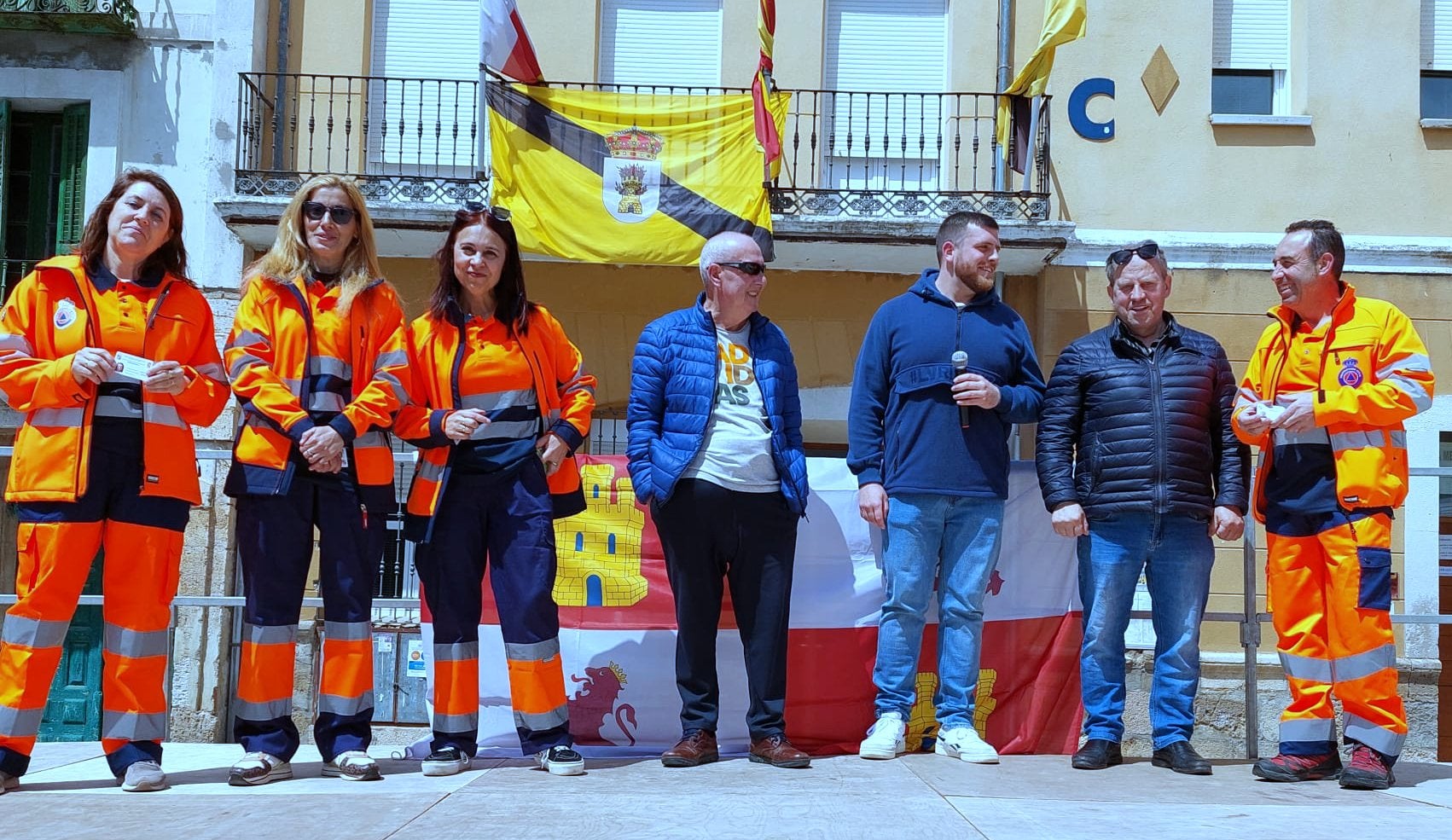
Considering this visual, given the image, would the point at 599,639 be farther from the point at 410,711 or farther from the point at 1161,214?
the point at 1161,214

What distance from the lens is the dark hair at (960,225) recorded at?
5070mm

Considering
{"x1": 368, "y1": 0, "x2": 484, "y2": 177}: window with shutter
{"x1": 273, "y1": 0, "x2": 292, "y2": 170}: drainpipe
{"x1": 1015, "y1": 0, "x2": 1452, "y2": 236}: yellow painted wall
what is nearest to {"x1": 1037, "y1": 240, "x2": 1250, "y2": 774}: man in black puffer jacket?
{"x1": 1015, "y1": 0, "x2": 1452, "y2": 236}: yellow painted wall

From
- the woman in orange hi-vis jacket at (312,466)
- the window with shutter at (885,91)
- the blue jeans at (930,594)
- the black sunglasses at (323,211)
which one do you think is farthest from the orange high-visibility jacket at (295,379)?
the window with shutter at (885,91)

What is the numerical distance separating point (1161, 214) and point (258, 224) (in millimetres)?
7553

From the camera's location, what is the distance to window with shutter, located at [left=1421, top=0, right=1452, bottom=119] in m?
11.7

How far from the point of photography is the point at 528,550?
14.9 feet

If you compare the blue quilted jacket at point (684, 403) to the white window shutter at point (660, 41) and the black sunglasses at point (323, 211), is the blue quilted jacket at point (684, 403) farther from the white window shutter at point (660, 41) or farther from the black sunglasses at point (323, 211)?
the white window shutter at point (660, 41)

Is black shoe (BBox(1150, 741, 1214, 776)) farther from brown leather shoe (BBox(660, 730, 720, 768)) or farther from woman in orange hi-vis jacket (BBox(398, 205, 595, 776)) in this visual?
woman in orange hi-vis jacket (BBox(398, 205, 595, 776))

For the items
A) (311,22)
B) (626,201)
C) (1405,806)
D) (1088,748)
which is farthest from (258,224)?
(1405,806)

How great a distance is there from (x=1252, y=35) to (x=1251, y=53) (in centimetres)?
16

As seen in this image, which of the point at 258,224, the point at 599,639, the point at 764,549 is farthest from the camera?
the point at 258,224

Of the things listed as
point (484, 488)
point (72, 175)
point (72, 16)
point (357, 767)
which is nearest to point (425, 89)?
point (72, 16)

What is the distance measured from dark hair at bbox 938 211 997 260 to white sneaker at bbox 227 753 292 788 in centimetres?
292

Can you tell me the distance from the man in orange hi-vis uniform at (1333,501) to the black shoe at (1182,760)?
0.19 m
